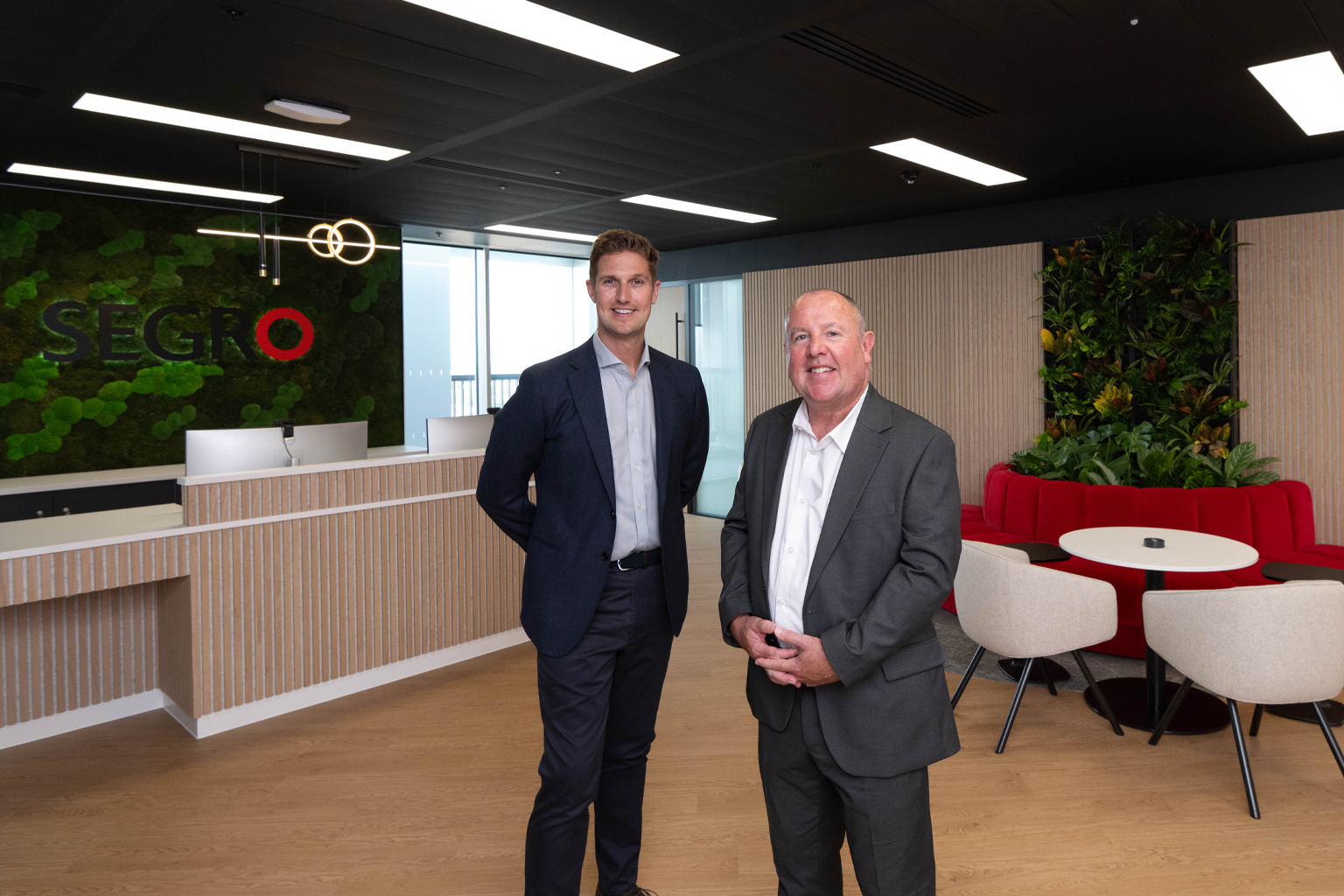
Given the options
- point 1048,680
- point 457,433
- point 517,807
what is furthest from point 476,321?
point 1048,680

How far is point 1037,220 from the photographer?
7.03 m

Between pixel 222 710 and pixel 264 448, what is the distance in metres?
1.35

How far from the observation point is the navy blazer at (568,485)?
7.05 feet

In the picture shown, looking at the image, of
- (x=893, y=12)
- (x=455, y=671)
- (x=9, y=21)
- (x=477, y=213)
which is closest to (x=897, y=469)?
(x=893, y=12)

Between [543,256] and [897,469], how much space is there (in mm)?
8503

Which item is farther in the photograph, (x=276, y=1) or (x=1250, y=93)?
(x=1250, y=93)

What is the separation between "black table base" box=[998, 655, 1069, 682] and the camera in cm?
434

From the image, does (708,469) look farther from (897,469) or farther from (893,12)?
(897,469)

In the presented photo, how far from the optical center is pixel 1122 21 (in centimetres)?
337

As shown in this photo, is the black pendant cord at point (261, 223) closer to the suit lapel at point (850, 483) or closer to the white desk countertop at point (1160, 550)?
the suit lapel at point (850, 483)

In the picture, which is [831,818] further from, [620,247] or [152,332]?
[152,332]

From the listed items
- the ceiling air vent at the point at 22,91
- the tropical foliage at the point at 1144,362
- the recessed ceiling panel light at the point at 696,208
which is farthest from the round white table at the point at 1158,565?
the ceiling air vent at the point at 22,91

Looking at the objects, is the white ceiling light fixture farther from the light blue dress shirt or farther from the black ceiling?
the light blue dress shirt

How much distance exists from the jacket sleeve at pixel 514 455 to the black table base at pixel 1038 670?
313 centimetres
